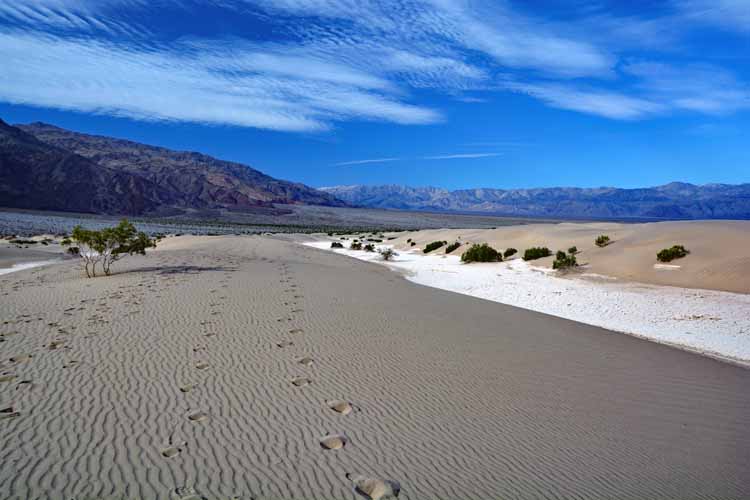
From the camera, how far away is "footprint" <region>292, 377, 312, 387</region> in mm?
6414

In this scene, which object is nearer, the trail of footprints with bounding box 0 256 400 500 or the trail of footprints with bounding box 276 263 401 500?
the trail of footprints with bounding box 276 263 401 500

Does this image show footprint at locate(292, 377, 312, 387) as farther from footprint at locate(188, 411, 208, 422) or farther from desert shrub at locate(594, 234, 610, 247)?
desert shrub at locate(594, 234, 610, 247)

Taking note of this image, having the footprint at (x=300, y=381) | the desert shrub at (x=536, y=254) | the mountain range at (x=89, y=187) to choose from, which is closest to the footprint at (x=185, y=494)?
the footprint at (x=300, y=381)

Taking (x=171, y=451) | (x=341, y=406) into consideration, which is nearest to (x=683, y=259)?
(x=341, y=406)

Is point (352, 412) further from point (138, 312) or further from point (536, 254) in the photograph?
point (536, 254)

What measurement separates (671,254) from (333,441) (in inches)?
796

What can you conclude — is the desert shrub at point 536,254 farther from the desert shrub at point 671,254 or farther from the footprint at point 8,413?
the footprint at point 8,413

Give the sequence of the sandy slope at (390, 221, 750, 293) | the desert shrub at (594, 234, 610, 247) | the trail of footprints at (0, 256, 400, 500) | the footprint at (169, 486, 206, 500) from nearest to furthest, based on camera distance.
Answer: the footprint at (169, 486, 206, 500), the trail of footprints at (0, 256, 400, 500), the sandy slope at (390, 221, 750, 293), the desert shrub at (594, 234, 610, 247)

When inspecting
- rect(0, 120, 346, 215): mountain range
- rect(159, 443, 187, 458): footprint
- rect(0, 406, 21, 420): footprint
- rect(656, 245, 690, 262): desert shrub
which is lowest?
rect(159, 443, 187, 458): footprint

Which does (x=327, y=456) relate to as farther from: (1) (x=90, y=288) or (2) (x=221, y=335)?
(1) (x=90, y=288)

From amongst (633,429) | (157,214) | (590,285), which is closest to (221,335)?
(633,429)

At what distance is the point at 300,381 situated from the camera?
6.54m

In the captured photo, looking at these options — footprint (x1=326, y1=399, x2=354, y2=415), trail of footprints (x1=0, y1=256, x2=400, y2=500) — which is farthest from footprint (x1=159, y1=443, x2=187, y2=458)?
footprint (x1=326, y1=399, x2=354, y2=415)

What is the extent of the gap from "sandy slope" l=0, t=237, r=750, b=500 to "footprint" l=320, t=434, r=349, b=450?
0.07 metres
